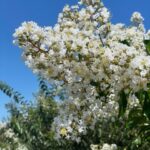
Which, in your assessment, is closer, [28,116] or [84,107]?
[84,107]

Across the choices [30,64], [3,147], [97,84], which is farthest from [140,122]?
[3,147]

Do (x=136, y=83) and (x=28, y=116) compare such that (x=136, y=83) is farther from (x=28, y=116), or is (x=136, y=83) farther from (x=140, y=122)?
(x=28, y=116)


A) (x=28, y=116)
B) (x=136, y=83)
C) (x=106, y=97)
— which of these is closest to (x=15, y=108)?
(x=28, y=116)

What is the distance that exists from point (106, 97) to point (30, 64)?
2.44 feet

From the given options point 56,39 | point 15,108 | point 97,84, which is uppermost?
point 15,108

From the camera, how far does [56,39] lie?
3.92 m

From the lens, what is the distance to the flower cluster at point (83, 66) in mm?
3701

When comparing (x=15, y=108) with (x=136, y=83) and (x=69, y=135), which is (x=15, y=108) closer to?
(x=69, y=135)

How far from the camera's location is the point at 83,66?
3.87m

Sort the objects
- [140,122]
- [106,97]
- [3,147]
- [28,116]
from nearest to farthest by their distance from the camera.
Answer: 1. [106,97]
2. [140,122]
3. [28,116]
4. [3,147]

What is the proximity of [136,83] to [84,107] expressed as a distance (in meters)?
0.93

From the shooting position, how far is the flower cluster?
3.70 m

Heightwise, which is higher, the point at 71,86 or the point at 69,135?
the point at 71,86

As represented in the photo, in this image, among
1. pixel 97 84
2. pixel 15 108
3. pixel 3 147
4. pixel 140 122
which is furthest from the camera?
pixel 3 147
